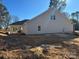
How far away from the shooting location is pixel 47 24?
104ft

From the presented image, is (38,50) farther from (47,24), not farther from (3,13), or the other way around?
(3,13)

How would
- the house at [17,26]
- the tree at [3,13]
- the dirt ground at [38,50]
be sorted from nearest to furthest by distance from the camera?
the dirt ground at [38,50]
the house at [17,26]
the tree at [3,13]

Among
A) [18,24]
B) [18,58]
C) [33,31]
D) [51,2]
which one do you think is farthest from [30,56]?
[51,2]

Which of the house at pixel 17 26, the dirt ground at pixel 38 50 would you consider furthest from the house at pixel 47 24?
the dirt ground at pixel 38 50

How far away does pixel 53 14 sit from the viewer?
106 ft

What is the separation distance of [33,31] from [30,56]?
21.5 meters

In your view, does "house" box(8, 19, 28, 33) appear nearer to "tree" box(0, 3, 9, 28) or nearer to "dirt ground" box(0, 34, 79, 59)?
"tree" box(0, 3, 9, 28)

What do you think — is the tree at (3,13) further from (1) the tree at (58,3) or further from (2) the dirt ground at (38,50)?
(2) the dirt ground at (38,50)

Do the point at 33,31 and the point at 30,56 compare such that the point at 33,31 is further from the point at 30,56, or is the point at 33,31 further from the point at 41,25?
the point at 30,56

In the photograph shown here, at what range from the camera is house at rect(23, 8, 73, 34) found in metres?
31.6

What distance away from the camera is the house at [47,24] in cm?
3161

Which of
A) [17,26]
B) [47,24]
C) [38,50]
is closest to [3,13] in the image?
[17,26]

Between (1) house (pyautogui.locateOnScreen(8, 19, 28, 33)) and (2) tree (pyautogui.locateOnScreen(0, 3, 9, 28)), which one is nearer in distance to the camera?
(1) house (pyautogui.locateOnScreen(8, 19, 28, 33))

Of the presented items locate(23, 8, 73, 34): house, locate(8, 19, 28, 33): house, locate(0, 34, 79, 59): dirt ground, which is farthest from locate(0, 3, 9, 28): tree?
locate(0, 34, 79, 59): dirt ground
